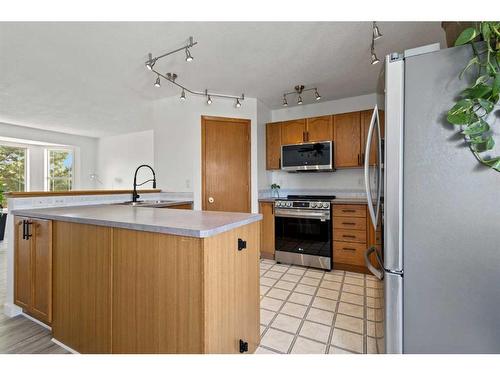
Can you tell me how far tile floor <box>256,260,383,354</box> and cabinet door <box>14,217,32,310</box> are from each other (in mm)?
1857

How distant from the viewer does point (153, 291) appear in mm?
1167

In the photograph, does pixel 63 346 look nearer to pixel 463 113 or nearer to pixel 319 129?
pixel 463 113

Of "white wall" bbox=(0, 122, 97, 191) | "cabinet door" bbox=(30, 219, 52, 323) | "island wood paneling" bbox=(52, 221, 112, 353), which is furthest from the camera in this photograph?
"white wall" bbox=(0, 122, 97, 191)

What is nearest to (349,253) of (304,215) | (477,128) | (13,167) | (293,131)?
(304,215)

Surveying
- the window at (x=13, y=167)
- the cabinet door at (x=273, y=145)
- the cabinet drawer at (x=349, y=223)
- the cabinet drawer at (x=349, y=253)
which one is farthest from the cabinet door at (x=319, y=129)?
the window at (x=13, y=167)

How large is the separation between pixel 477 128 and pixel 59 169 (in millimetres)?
8033

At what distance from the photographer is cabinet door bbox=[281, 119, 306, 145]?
11.6ft

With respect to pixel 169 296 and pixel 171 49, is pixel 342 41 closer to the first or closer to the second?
pixel 171 49

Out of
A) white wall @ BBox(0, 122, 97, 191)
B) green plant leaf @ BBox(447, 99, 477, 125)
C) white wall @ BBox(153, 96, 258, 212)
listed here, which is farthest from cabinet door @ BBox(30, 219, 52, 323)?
white wall @ BBox(0, 122, 97, 191)

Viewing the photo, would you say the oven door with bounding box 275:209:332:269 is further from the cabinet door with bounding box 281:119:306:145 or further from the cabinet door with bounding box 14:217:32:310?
the cabinet door with bounding box 14:217:32:310

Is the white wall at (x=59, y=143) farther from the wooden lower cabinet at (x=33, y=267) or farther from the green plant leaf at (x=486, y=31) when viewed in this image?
the green plant leaf at (x=486, y=31)

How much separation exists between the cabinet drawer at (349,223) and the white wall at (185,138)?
45.9 inches

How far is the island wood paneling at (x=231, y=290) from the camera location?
42.7 inches

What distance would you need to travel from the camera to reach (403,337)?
1083mm
